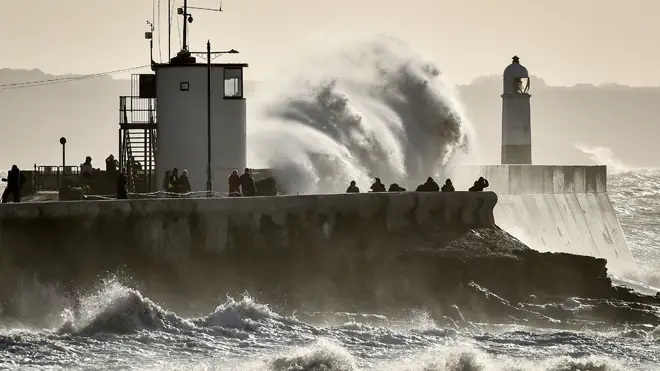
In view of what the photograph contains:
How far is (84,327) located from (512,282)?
747 cm

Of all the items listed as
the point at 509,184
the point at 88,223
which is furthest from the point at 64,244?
the point at 509,184

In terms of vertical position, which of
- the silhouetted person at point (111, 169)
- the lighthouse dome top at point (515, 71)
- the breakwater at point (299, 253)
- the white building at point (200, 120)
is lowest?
the breakwater at point (299, 253)

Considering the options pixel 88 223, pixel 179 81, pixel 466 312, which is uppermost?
pixel 179 81

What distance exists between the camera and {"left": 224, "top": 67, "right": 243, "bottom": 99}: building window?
94.8 ft

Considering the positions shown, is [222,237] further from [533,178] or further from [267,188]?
[533,178]

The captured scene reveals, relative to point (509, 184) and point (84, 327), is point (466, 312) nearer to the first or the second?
point (84, 327)

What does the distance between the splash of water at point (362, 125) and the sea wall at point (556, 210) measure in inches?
80.9

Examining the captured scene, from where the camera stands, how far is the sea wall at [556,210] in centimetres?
3591

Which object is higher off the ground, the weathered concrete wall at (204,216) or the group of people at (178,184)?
the group of people at (178,184)

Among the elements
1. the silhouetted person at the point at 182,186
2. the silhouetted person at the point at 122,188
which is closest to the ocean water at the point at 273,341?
the silhouetted person at the point at 122,188

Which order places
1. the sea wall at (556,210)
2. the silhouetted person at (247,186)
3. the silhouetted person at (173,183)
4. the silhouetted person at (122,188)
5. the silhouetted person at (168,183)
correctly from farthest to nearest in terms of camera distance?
the sea wall at (556,210), the silhouetted person at (168,183), the silhouetted person at (173,183), the silhouetted person at (247,186), the silhouetted person at (122,188)

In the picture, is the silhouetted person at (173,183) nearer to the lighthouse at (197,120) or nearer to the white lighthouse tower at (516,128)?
the lighthouse at (197,120)

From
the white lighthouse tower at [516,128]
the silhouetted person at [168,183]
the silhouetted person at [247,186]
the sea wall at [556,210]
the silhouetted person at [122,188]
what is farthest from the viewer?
the white lighthouse tower at [516,128]

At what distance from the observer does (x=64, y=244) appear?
20719mm
